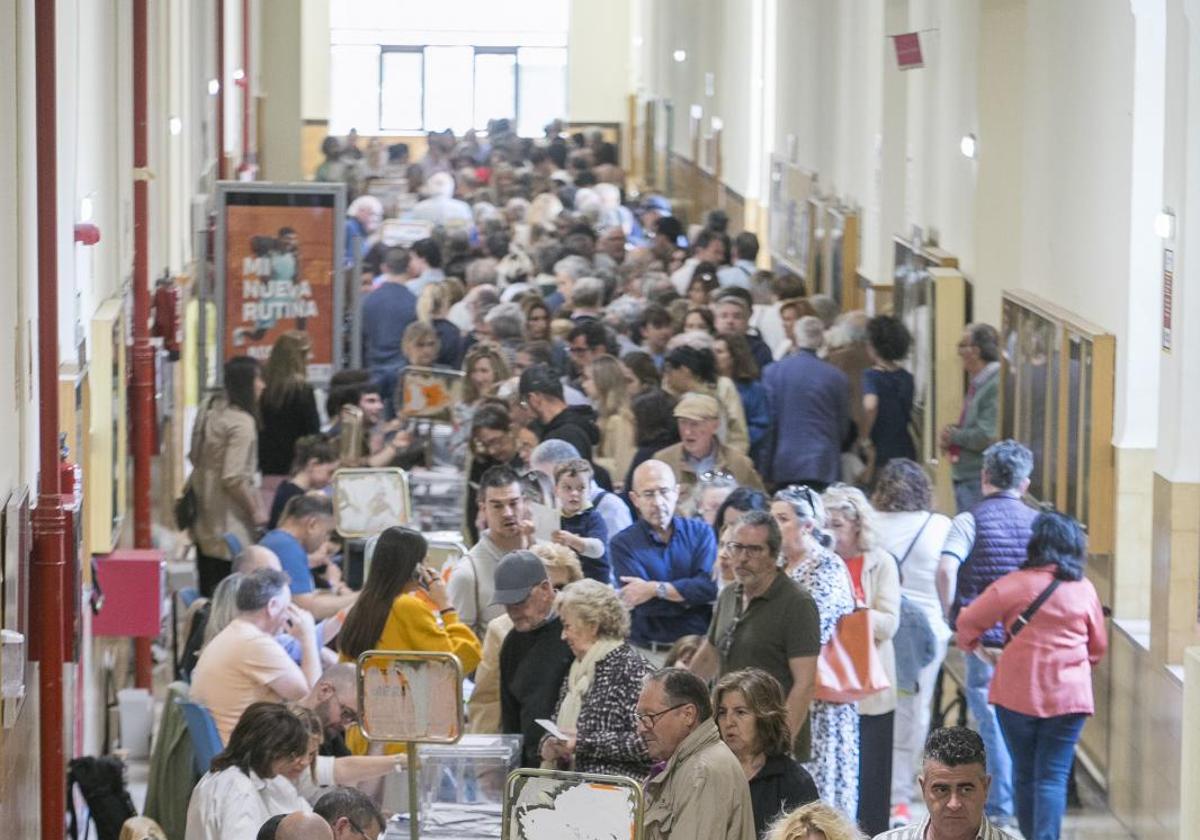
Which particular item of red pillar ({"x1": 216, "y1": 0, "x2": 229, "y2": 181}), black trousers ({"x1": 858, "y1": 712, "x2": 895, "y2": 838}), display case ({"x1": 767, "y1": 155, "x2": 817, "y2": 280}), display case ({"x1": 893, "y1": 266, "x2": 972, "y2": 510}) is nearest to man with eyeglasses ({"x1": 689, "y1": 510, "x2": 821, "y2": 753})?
black trousers ({"x1": 858, "y1": 712, "x2": 895, "y2": 838})

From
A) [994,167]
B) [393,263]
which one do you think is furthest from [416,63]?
[994,167]

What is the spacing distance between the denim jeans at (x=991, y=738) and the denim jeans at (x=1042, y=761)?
1.85 ft

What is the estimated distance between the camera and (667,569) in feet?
29.3

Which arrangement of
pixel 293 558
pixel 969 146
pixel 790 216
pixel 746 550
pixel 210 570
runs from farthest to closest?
pixel 790 216 < pixel 969 146 < pixel 210 570 < pixel 293 558 < pixel 746 550

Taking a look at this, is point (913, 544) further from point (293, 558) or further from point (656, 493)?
point (293, 558)

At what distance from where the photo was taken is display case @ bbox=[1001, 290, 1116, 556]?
10.1 metres

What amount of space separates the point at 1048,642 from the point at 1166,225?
5.73ft

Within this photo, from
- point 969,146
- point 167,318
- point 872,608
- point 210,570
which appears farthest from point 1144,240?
point 167,318

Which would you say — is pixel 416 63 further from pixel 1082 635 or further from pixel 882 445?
pixel 1082 635

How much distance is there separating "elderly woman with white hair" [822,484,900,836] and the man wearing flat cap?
65.0 inches

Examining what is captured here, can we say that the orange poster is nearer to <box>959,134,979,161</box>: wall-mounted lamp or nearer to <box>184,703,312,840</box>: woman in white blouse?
<box>959,134,979,161</box>: wall-mounted lamp

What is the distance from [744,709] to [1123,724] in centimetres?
371

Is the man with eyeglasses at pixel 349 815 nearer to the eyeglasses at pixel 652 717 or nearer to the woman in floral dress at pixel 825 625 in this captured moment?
the eyeglasses at pixel 652 717

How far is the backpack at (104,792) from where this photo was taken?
789 centimetres
